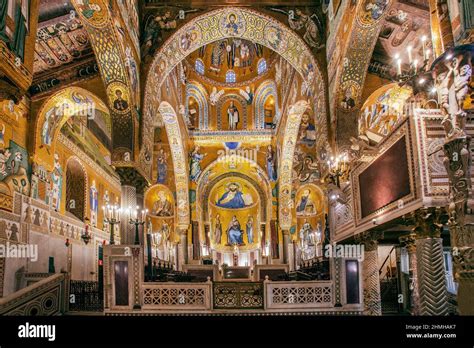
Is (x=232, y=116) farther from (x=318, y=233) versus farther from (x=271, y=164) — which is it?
(x=318, y=233)

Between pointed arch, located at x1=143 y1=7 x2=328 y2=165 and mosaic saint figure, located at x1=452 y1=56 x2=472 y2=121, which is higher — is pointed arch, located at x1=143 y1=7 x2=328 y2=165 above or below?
above

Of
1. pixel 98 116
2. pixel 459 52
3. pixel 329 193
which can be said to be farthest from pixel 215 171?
pixel 459 52

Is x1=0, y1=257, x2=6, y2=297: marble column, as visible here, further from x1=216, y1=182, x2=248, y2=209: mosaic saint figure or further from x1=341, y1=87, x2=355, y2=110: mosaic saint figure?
x1=216, y1=182, x2=248, y2=209: mosaic saint figure

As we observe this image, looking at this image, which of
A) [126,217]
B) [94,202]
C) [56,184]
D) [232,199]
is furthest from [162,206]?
[126,217]

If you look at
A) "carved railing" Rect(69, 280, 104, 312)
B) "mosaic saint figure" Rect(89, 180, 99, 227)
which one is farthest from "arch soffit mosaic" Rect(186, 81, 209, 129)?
"carved railing" Rect(69, 280, 104, 312)

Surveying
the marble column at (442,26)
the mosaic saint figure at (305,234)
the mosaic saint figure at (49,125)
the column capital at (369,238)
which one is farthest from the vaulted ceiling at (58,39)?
the mosaic saint figure at (305,234)

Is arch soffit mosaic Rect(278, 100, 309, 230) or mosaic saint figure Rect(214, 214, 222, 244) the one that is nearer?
arch soffit mosaic Rect(278, 100, 309, 230)

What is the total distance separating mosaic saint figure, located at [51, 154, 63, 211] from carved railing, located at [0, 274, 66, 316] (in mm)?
5130

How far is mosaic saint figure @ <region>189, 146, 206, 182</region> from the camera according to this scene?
2422cm

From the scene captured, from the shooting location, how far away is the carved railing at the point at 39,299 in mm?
8070

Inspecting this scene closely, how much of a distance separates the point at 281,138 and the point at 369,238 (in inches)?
508

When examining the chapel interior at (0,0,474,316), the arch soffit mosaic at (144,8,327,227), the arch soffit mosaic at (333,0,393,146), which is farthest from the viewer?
the arch soffit mosaic at (144,8,327,227)

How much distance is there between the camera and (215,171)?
26266mm

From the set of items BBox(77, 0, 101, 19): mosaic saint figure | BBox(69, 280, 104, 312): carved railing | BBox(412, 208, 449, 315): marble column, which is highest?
BBox(77, 0, 101, 19): mosaic saint figure
